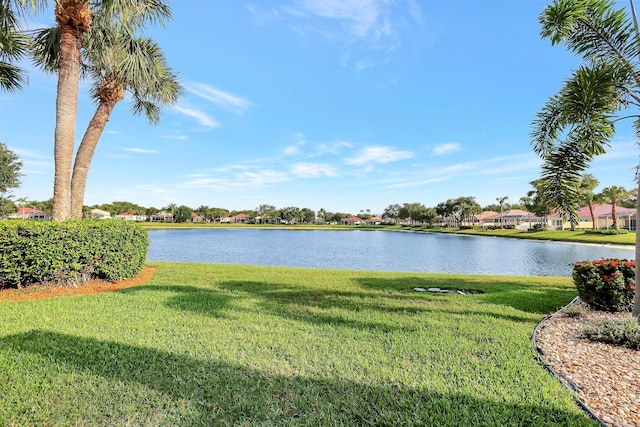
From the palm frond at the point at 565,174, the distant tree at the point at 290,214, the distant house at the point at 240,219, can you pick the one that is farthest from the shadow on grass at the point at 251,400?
the distant house at the point at 240,219

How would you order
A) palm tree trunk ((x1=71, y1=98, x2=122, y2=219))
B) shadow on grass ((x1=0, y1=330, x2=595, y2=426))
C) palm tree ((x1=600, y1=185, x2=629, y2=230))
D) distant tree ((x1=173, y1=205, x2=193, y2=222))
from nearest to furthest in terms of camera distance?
shadow on grass ((x1=0, y1=330, x2=595, y2=426)) → palm tree trunk ((x1=71, y1=98, x2=122, y2=219)) → palm tree ((x1=600, y1=185, x2=629, y2=230)) → distant tree ((x1=173, y1=205, x2=193, y2=222))

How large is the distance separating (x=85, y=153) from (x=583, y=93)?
36.6 feet

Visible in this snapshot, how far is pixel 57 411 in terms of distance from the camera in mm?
2271

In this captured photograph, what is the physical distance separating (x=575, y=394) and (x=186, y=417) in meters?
3.16

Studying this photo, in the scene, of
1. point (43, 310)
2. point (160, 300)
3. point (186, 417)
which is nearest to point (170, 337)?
point (186, 417)

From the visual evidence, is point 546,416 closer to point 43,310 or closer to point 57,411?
point 57,411

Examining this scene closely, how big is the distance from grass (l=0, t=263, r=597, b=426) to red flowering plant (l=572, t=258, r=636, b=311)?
0.86m

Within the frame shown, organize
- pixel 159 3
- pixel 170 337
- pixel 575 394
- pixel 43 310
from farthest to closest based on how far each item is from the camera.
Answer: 1. pixel 159 3
2. pixel 43 310
3. pixel 170 337
4. pixel 575 394

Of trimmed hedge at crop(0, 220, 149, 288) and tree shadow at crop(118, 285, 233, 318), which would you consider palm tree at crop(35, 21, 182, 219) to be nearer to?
trimmed hedge at crop(0, 220, 149, 288)

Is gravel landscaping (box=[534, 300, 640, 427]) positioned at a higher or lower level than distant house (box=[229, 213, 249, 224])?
lower

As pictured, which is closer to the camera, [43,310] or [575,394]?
[575,394]

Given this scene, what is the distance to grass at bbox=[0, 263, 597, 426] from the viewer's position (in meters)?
2.29

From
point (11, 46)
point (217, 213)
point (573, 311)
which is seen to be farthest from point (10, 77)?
point (217, 213)

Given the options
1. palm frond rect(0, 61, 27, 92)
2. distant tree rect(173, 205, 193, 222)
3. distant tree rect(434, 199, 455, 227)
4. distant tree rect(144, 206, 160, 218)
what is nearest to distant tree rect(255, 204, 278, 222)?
distant tree rect(173, 205, 193, 222)
